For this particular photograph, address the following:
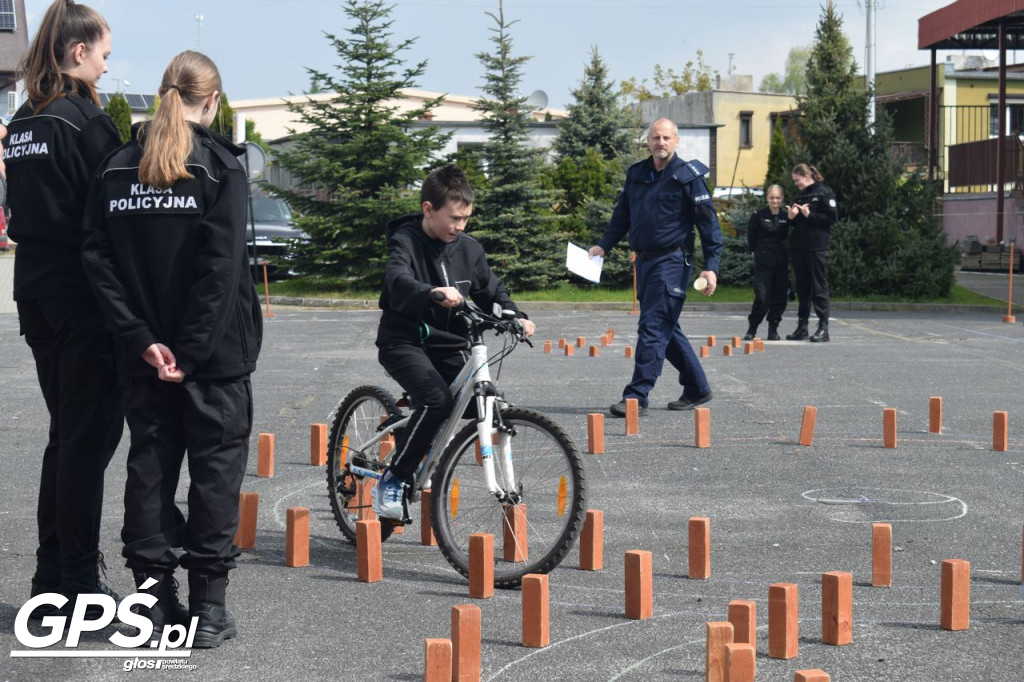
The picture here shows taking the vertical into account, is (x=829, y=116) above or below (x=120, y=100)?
below

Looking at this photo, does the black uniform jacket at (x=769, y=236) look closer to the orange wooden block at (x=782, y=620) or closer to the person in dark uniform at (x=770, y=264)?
the person in dark uniform at (x=770, y=264)

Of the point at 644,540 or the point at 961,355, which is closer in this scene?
the point at 644,540

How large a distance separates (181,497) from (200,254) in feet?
10.1

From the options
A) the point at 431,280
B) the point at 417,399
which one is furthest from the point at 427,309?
the point at 417,399

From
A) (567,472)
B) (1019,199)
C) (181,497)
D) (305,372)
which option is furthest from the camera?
(1019,199)

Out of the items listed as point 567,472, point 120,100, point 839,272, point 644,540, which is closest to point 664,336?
point 644,540

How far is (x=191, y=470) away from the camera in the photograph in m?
4.86

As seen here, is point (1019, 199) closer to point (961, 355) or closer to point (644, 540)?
point (961, 355)

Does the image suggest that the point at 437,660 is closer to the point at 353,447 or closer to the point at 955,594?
the point at 955,594

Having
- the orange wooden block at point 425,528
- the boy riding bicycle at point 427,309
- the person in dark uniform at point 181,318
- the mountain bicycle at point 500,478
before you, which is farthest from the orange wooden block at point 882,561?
the person in dark uniform at point 181,318

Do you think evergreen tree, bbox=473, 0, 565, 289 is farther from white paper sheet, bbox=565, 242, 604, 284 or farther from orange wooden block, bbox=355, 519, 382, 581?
orange wooden block, bbox=355, 519, 382, 581

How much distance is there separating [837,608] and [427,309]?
2.25 m

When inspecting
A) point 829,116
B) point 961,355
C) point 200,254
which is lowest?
point 961,355

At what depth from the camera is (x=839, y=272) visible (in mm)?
25609
